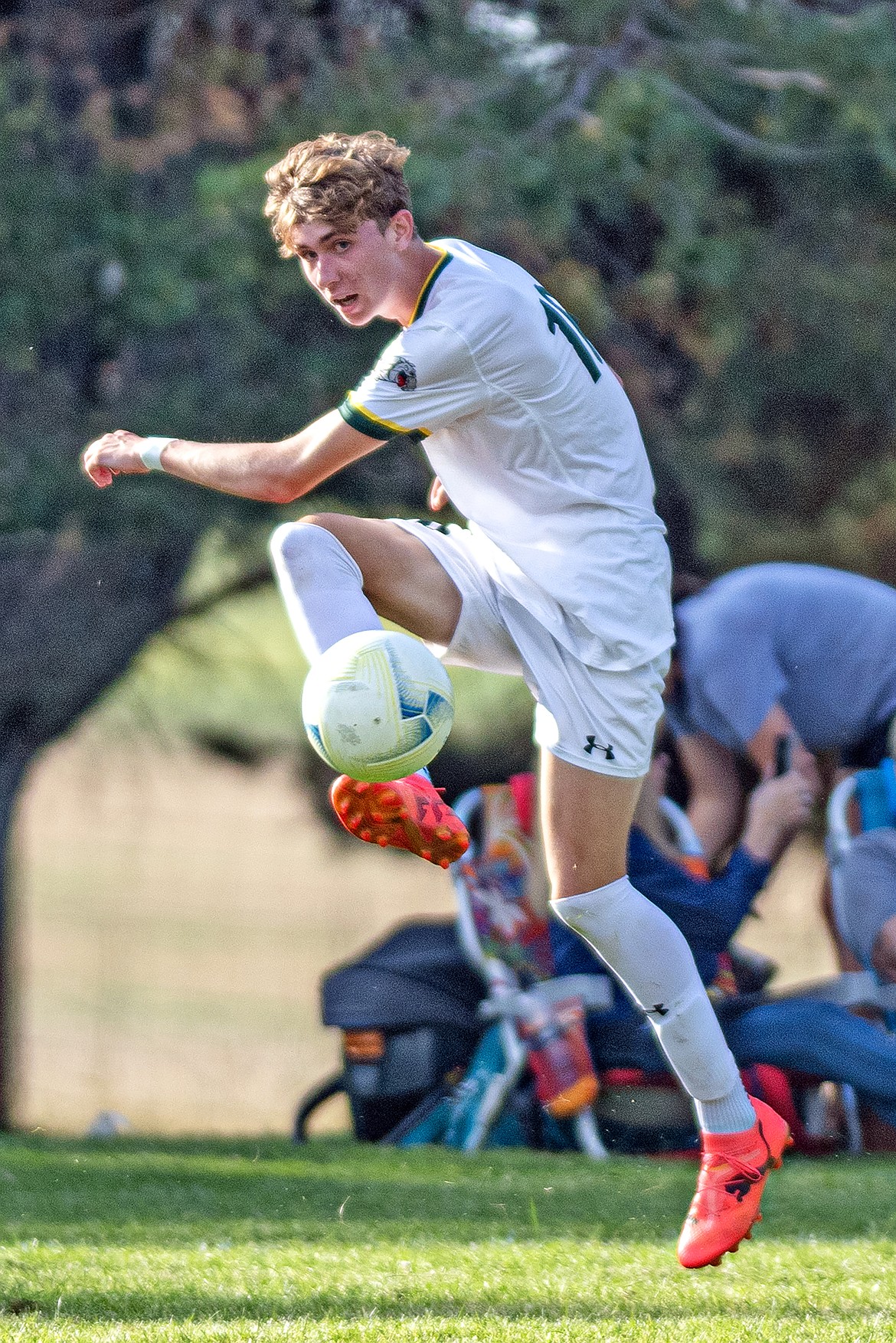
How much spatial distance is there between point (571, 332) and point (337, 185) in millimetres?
532

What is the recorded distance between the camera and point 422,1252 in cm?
349

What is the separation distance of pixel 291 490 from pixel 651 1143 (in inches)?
109

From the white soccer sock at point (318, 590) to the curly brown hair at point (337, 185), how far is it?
540 mm

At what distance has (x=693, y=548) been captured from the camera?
764 centimetres

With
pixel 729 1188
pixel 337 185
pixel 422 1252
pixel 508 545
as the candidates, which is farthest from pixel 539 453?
pixel 422 1252

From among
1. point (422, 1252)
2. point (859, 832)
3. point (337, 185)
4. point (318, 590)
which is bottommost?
point (859, 832)

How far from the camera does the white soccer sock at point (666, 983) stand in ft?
10.7

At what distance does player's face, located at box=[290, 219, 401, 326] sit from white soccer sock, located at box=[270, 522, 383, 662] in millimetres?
418

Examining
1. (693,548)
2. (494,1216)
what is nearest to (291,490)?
(494,1216)

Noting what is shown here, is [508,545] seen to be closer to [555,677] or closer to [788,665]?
[555,677]

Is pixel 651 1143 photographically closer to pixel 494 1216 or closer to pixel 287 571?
pixel 494 1216

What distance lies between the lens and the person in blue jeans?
4.68 meters

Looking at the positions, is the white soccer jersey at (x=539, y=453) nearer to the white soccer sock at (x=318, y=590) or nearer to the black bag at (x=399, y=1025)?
the white soccer sock at (x=318, y=590)

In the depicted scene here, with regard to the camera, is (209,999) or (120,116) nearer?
(120,116)
